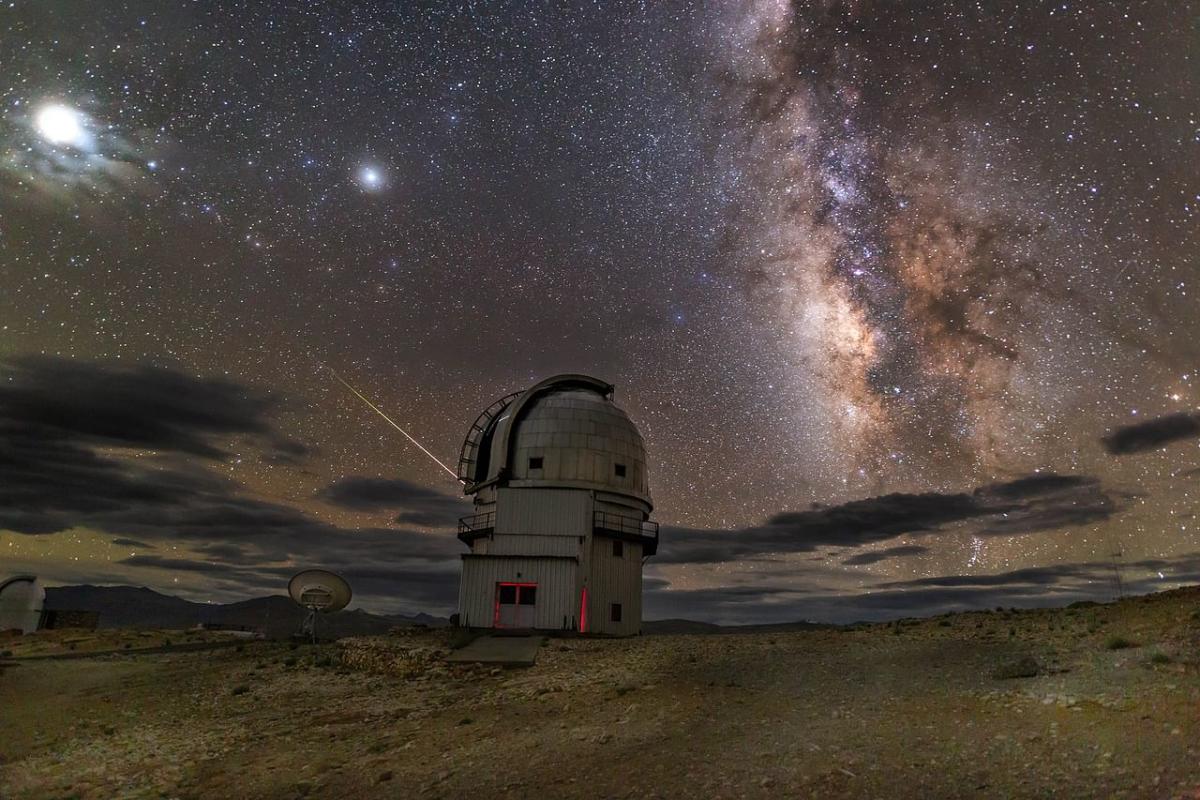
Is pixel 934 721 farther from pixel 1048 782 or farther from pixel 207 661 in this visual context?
pixel 207 661

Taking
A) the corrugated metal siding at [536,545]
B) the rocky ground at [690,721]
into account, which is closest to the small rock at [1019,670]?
the rocky ground at [690,721]

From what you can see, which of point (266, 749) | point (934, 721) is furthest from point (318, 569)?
point (934, 721)

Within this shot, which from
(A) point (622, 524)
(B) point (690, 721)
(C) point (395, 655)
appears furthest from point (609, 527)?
(B) point (690, 721)

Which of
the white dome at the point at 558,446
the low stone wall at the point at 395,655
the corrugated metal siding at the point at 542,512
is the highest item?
the white dome at the point at 558,446

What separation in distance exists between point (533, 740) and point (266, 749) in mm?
5935

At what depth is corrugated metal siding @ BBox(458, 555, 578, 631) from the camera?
1038 inches

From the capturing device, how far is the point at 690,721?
38.9 ft

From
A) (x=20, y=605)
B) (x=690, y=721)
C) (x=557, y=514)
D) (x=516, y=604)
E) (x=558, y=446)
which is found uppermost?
(x=558, y=446)

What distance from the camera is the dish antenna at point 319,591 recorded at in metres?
32.9

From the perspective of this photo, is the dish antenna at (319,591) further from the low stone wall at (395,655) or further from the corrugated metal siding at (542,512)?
the corrugated metal siding at (542,512)

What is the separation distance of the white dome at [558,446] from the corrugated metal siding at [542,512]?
6.07 ft

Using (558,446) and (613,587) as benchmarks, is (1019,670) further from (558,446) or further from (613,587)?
(558,446)

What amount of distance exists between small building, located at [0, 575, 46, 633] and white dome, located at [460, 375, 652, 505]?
122ft

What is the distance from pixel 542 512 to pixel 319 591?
44.3ft
